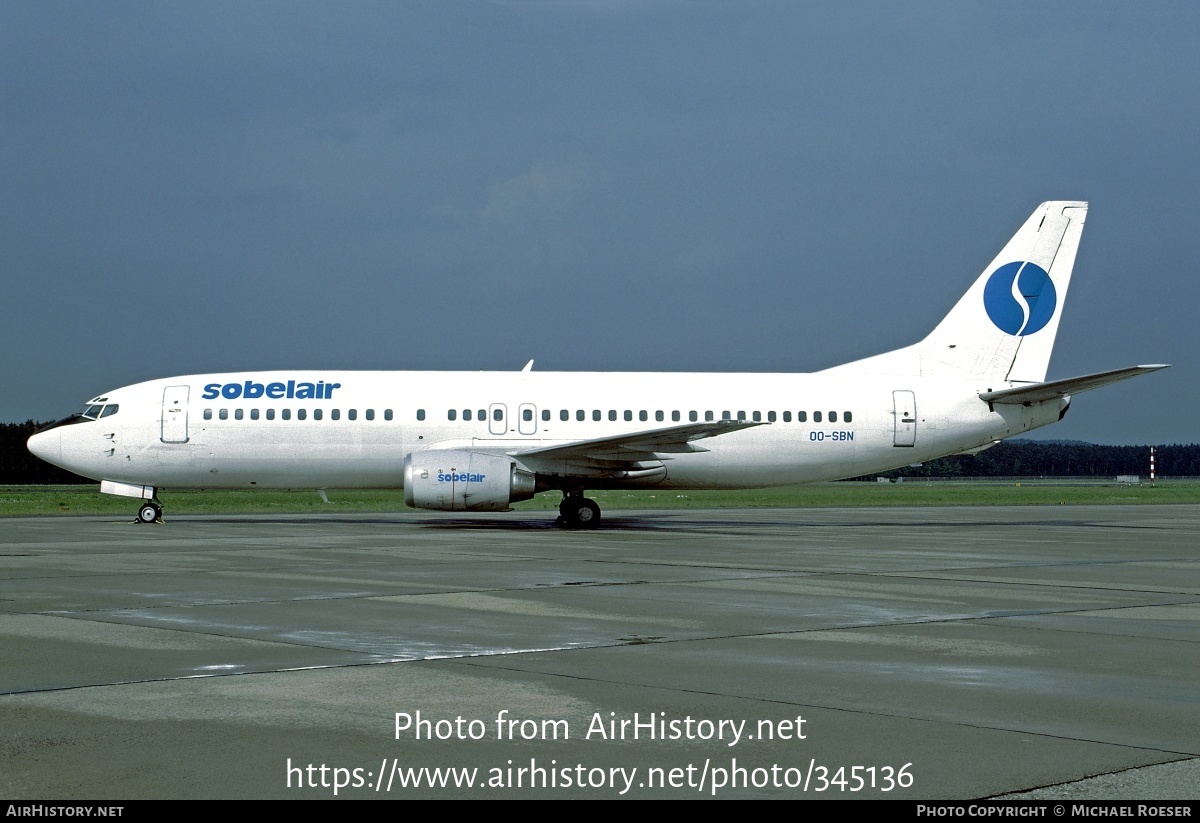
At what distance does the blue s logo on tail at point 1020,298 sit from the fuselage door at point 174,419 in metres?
18.4

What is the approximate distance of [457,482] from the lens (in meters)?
25.6

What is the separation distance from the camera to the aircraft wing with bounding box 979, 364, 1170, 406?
26244 mm

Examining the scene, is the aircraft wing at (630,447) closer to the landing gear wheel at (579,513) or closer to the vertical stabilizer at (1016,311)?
the landing gear wheel at (579,513)

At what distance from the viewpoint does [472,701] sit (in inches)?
286

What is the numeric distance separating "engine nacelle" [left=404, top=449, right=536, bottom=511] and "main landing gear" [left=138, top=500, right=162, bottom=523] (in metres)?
6.02

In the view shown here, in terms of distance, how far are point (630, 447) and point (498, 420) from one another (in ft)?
10.4

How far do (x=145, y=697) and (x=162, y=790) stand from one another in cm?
210

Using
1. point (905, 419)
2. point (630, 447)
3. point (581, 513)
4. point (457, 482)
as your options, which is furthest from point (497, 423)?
point (905, 419)

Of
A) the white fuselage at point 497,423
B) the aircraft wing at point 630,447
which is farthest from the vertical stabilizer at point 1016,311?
the aircraft wing at point 630,447

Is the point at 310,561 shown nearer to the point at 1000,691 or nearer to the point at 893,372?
the point at 1000,691

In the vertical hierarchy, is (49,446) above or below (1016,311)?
below

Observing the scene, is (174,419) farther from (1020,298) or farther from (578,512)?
(1020,298)

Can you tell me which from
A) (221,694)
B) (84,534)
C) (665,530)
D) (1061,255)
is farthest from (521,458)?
(221,694)

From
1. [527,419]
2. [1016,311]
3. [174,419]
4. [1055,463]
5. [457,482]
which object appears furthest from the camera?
[1055,463]
